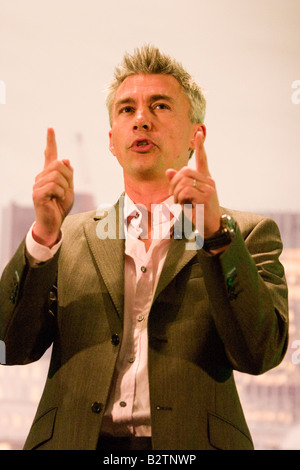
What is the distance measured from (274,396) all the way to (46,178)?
7.31 ft

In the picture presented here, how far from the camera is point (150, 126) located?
1779 mm

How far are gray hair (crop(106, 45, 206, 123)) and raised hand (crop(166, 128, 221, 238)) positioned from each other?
2.03 feet

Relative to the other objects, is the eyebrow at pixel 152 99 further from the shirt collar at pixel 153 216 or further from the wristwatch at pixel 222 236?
the wristwatch at pixel 222 236

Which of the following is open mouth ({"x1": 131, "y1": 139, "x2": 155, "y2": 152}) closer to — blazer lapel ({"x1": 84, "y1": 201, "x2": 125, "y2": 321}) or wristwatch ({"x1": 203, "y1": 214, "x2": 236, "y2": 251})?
blazer lapel ({"x1": 84, "y1": 201, "x2": 125, "y2": 321})

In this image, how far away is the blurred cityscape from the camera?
252cm

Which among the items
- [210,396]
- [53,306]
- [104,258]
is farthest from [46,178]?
[210,396]

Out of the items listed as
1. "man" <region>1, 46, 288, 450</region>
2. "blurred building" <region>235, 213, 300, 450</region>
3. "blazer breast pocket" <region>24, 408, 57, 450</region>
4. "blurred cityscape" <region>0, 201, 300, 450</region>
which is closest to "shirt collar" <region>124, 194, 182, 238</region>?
"man" <region>1, 46, 288, 450</region>

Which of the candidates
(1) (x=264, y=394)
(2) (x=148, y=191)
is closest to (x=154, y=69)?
(2) (x=148, y=191)

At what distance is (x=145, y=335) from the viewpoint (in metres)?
1.54

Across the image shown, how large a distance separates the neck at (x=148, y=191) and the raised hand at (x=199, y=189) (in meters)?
0.46

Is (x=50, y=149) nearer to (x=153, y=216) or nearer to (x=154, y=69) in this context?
(x=153, y=216)

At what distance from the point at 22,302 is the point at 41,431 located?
0.35 metres

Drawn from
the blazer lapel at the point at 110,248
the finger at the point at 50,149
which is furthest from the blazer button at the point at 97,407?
the finger at the point at 50,149

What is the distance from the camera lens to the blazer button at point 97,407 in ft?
4.64
